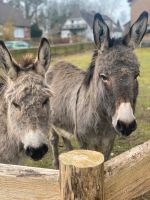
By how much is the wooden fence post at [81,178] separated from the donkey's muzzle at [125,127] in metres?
1.32

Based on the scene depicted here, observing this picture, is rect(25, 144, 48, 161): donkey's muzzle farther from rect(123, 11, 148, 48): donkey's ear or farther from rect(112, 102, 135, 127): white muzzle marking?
rect(123, 11, 148, 48): donkey's ear

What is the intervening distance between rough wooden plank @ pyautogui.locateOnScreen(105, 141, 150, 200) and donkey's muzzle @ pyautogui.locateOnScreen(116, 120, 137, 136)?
73cm

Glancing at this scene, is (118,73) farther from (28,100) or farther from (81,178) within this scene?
(81,178)

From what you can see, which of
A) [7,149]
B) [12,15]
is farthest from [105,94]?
[12,15]

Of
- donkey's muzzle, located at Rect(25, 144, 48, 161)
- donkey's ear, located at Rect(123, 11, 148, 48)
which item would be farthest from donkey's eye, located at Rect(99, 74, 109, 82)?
donkey's muzzle, located at Rect(25, 144, 48, 161)

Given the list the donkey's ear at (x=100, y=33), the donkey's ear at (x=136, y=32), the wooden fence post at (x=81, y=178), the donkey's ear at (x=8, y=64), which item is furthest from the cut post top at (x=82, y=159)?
the donkey's ear at (x=136, y=32)

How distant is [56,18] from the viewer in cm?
7144

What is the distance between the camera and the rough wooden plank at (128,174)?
207cm

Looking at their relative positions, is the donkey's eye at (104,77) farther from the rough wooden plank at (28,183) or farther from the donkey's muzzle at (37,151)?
the rough wooden plank at (28,183)

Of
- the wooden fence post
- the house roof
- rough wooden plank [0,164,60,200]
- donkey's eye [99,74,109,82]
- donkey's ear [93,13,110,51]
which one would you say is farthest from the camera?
the house roof

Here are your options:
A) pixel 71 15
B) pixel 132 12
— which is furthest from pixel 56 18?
pixel 132 12

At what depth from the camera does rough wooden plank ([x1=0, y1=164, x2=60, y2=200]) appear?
1.99m

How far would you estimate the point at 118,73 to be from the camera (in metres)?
3.55

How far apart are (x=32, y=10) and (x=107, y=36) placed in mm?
68043
